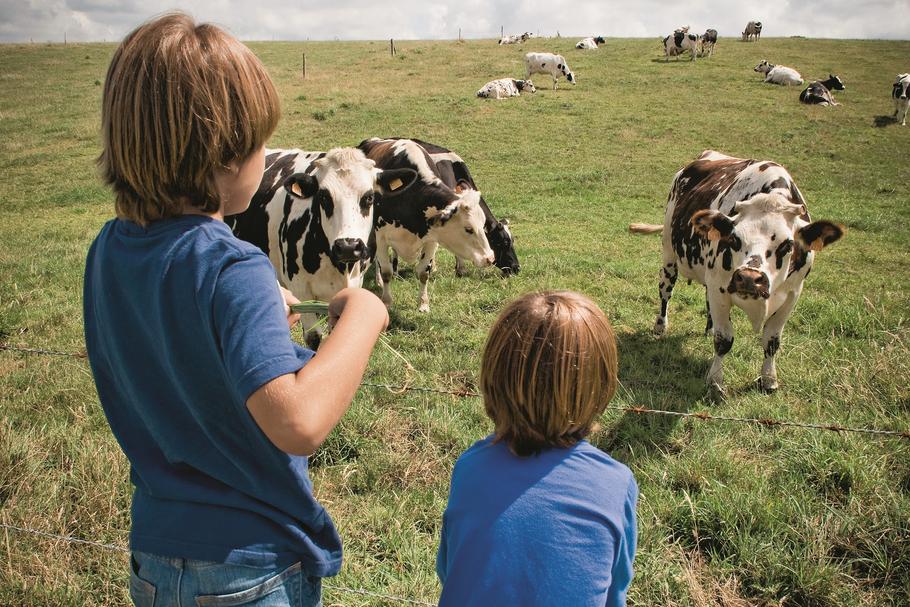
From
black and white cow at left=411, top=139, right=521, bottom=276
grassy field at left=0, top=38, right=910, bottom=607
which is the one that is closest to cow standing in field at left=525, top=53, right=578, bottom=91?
grassy field at left=0, top=38, right=910, bottom=607

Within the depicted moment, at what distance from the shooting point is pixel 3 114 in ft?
74.5

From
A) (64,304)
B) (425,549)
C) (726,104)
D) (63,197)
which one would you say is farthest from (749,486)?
(726,104)

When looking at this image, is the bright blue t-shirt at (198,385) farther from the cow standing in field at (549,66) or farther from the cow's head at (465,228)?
the cow standing in field at (549,66)

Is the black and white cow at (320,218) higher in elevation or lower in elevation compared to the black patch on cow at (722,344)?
higher

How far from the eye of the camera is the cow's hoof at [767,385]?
200 inches

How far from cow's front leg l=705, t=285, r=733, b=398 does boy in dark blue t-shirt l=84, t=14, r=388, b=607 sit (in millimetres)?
4596

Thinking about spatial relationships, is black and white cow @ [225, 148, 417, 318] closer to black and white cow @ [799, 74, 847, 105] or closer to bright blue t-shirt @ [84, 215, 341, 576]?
bright blue t-shirt @ [84, 215, 341, 576]

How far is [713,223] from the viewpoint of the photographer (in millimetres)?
4910

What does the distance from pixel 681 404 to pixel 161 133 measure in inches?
182

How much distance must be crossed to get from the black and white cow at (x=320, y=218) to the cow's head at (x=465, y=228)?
71.3 inches

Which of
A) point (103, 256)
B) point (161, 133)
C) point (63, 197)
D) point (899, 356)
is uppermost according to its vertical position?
point (161, 133)

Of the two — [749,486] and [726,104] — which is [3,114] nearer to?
[726,104]

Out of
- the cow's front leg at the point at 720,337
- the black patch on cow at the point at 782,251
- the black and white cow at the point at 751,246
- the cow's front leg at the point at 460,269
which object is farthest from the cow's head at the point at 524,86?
the black patch on cow at the point at 782,251

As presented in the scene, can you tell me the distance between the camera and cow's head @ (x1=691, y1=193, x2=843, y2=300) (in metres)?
4.57
